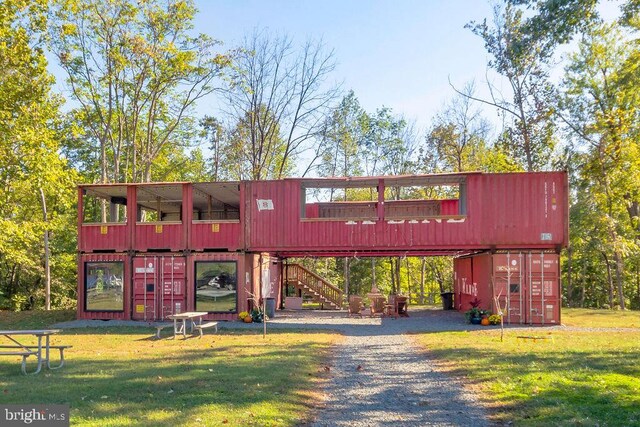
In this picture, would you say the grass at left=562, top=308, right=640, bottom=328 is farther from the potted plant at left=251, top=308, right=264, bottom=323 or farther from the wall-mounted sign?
the wall-mounted sign

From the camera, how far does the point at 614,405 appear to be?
23.7 feet

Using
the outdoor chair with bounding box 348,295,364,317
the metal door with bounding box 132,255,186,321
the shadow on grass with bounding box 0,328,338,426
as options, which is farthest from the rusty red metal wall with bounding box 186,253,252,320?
the shadow on grass with bounding box 0,328,338,426

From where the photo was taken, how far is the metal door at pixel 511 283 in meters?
20.2

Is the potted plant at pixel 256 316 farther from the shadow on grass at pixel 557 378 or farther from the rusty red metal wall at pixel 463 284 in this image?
the rusty red metal wall at pixel 463 284

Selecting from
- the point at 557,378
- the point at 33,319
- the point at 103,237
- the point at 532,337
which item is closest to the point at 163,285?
the point at 103,237

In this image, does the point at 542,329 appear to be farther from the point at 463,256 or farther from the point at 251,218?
the point at 251,218

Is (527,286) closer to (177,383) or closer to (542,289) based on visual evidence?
(542,289)

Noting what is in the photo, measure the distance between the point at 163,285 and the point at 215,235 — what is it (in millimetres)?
2706

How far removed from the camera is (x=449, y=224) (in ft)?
68.6

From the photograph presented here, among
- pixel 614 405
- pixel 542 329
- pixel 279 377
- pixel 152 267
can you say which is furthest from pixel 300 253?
pixel 614 405

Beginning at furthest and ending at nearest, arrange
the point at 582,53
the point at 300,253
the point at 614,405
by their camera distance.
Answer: the point at 582,53 → the point at 300,253 → the point at 614,405

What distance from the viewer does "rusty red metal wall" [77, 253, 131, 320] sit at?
22.0m

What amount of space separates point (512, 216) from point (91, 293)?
52.8 feet

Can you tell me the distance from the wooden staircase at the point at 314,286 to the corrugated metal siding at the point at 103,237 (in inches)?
408
